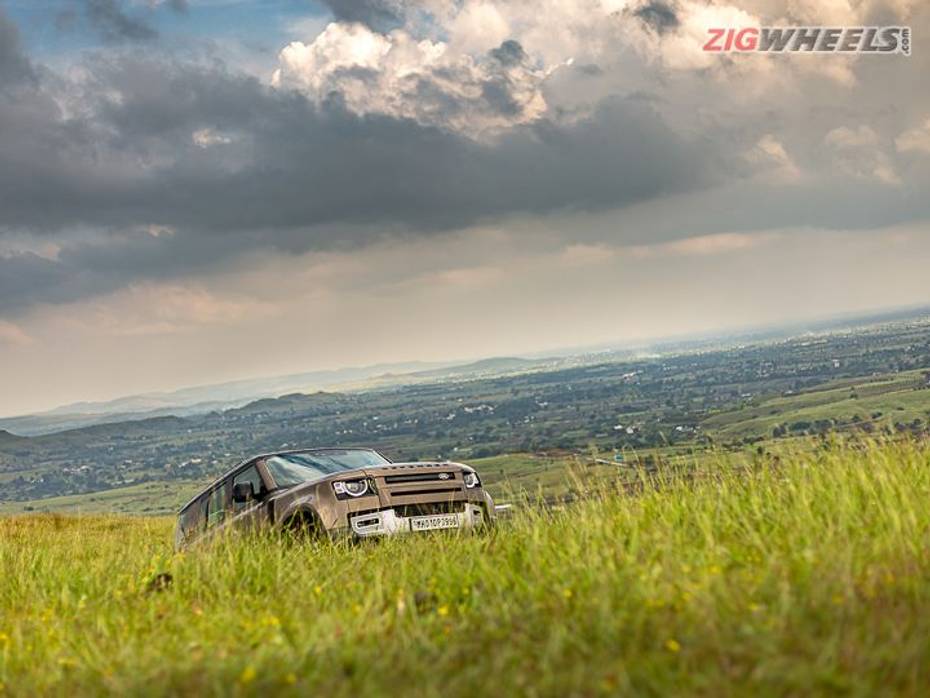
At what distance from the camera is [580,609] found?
224 inches

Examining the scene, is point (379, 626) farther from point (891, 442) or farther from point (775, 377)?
point (775, 377)

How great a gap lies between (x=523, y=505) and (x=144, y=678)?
5113 millimetres

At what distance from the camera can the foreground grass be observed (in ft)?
15.3

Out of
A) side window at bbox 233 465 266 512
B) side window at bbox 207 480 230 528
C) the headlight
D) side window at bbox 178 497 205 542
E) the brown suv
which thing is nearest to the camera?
the brown suv

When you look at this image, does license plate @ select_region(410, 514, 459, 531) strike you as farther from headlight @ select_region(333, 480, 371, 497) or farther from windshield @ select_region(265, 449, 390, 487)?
windshield @ select_region(265, 449, 390, 487)

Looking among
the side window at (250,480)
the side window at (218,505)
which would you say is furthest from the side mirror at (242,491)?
the side window at (218,505)

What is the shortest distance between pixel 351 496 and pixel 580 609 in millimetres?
5954

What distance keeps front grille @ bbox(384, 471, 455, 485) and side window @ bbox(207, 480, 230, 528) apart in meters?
2.97

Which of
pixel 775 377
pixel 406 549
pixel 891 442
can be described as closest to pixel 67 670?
pixel 406 549

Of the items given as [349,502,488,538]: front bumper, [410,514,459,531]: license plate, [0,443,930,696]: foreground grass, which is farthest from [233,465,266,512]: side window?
[0,443,930,696]: foreground grass

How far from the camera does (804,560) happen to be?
5.91 metres

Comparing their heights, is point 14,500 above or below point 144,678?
Result: below

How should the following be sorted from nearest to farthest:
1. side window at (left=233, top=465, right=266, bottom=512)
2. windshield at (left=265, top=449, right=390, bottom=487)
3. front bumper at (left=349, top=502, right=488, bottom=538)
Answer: front bumper at (left=349, top=502, right=488, bottom=538) < windshield at (left=265, top=449, right=390, bottom=487) < side window at (left=233, top=465, right=266, bottom=512)

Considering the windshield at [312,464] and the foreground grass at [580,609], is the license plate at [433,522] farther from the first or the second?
the foreground grass at [580,609]
